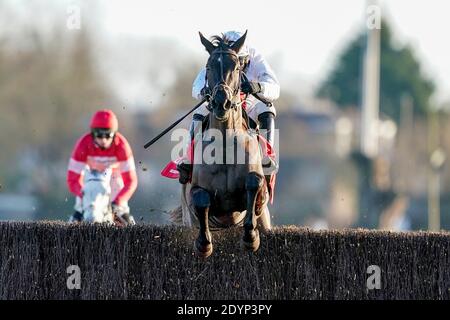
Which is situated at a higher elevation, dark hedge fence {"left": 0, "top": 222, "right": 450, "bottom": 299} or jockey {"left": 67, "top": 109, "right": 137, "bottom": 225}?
jockey {"left": 67, "top": 109, "right": 137, "bottom": 225}

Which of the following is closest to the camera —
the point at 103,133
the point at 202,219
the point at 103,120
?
the point at 202,219

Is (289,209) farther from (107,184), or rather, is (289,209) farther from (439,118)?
(107,184)

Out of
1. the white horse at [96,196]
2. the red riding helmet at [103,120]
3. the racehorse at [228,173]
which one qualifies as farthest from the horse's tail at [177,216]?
the red riding helmet at [103,120]

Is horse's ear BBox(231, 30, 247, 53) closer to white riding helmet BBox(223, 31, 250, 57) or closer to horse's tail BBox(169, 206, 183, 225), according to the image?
white riding helmet BBox(223, 31, 250, 57)

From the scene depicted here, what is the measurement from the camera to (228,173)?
938cm

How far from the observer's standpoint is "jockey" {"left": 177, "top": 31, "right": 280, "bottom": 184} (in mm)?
9695

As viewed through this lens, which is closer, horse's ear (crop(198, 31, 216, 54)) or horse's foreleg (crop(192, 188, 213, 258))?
horse's foreleg (crop(192, 188, 213, 258))

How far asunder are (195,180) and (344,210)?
139 ft

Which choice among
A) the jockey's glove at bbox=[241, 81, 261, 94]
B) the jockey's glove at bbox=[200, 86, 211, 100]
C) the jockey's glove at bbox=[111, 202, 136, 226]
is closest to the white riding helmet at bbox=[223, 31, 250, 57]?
the jockey's glove at bbox=[241, 81, 261, 94]

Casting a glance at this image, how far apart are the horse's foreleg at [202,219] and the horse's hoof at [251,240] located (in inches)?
10.9

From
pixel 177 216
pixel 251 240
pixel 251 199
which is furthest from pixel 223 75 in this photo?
pixel 177 216

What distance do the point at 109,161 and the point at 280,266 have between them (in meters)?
3.63

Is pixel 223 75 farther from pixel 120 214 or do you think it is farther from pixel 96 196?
pixel 120 214

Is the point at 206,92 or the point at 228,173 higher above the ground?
the point at 206,92
